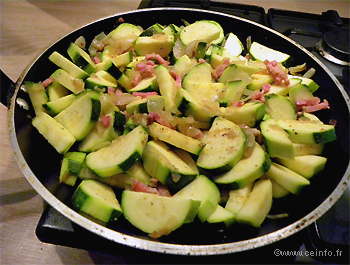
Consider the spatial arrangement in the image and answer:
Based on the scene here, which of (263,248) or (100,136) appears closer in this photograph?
(263,248)

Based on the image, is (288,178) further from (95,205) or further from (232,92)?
(95,205)

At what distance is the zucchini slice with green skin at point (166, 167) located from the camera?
936 mm

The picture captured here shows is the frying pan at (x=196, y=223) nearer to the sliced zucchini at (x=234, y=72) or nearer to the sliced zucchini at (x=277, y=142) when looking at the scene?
Result: the sliced zucchini at (x=277, y=142)

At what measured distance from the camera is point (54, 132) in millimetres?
1085

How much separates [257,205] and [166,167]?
0.33m

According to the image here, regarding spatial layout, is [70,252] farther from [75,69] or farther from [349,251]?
[349,251]

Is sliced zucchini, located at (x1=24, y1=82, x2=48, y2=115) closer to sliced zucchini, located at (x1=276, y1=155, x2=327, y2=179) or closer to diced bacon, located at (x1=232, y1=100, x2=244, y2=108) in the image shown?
diced bacon, located at (x1=232, y1=100, x2=244, y2=108)

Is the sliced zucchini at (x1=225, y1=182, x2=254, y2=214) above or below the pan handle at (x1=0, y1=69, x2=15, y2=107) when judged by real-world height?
below

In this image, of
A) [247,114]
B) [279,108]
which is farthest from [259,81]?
[247,114]

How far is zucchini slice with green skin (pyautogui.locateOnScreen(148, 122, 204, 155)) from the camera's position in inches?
39.9

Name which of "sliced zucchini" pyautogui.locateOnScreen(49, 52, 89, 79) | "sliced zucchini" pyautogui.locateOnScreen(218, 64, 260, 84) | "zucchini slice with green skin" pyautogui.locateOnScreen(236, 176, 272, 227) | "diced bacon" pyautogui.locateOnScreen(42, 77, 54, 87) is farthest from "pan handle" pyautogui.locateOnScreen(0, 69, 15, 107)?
"zucchini slice with green skin" pyautogui.locateOnScreen(236, 176, 272, 227)

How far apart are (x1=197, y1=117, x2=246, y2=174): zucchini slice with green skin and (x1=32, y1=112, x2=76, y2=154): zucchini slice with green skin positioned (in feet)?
1.67

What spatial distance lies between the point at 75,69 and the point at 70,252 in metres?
0.83

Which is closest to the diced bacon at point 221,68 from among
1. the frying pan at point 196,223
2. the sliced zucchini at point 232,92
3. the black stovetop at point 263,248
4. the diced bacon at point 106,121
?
the sliced zucchini at point 232,92
